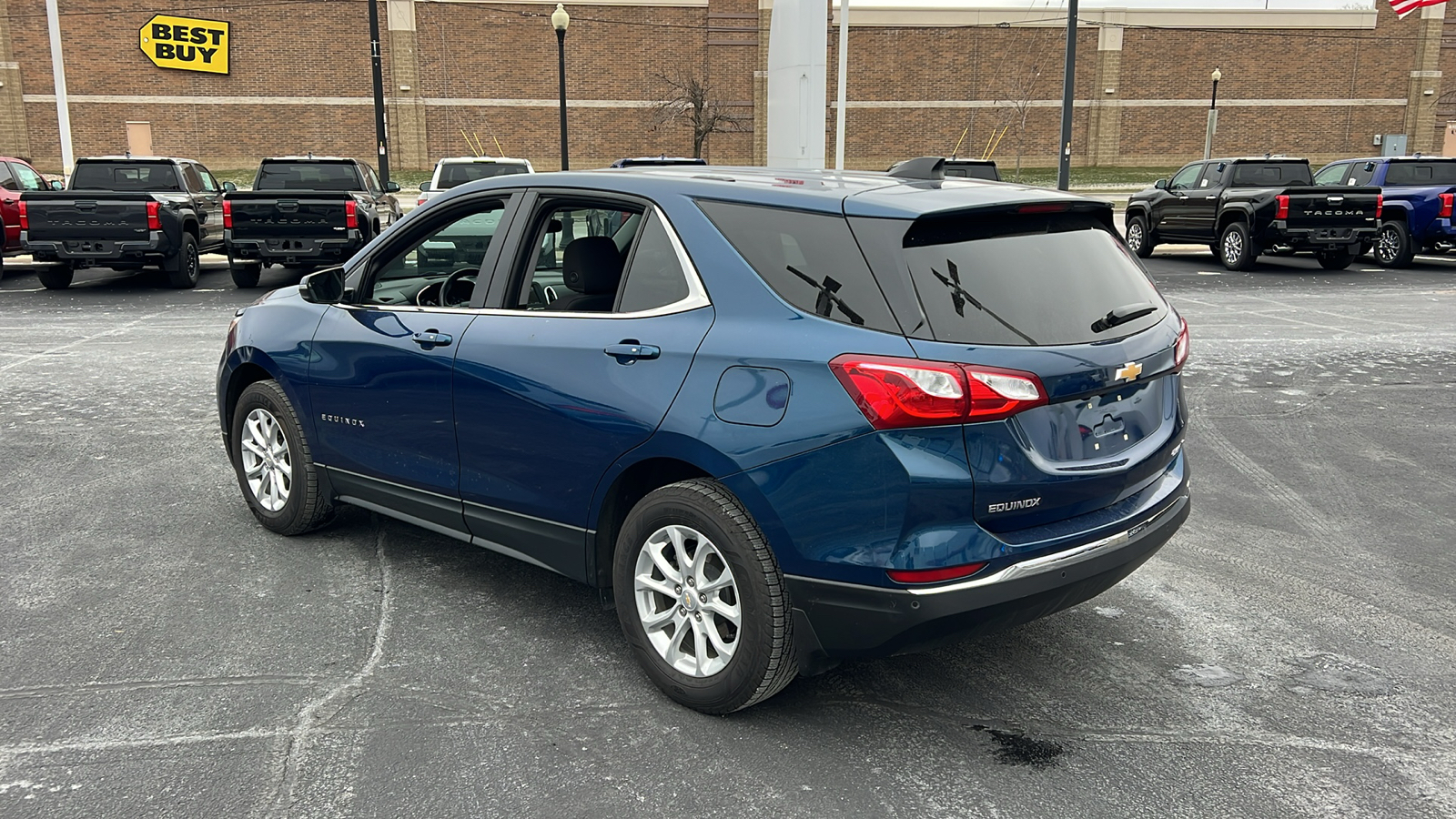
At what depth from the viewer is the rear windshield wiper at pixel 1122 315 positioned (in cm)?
353

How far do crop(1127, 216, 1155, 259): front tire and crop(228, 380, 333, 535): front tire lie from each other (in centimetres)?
1893

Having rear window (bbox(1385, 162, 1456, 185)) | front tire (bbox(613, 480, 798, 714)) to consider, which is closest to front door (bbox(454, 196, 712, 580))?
front tire (bbox(613, 480, 798, 714))

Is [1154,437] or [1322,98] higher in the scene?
[1322,98]

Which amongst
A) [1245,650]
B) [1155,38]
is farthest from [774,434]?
[1155,38]

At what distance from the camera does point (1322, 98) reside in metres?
53.2

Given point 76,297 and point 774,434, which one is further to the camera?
point 76,297

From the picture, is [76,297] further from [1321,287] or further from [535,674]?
[1321,287]

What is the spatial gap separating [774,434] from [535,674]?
1.33 metres

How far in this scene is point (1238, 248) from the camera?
62.3ft

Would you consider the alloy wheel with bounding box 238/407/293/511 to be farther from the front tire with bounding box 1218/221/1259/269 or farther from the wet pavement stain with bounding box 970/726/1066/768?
the front tire with bounding box 1218/221/1259/269

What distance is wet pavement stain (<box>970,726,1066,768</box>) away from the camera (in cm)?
331

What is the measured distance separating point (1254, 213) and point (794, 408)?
17.7m

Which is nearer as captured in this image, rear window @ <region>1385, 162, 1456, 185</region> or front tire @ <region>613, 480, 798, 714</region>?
front tire @ <region>613, 480, 798, 714</region>

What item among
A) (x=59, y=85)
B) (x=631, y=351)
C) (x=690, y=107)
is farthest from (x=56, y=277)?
(x=690, y=107)
